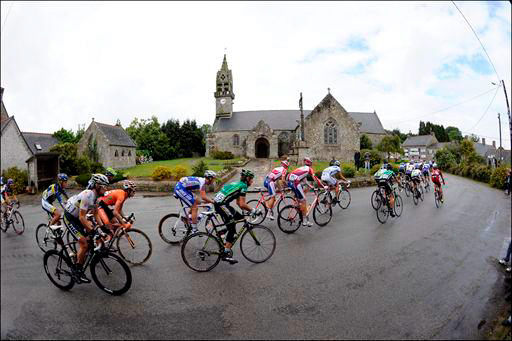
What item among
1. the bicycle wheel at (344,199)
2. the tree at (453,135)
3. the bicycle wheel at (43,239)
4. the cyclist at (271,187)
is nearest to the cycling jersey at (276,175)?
the cyclist at (271,187)

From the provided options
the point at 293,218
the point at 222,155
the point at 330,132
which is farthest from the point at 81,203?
the point at 222,155

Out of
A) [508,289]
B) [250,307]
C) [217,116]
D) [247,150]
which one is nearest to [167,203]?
[250,307]

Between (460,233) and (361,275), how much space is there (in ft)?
17.4

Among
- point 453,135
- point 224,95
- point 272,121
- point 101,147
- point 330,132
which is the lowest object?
point 101,147

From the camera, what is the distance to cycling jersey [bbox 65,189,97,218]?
5129mm

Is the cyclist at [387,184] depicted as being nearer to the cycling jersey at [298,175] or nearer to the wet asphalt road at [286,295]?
the wet asphalt road at [286,295]

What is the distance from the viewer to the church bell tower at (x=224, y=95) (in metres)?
58.0

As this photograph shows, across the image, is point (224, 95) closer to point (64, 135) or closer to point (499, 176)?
point (499, 176)

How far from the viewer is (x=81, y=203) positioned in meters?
5.12

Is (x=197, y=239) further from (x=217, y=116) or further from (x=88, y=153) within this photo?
(x=217, y=116)

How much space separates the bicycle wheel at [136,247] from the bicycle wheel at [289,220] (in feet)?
13.2

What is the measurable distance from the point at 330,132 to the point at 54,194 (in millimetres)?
37049

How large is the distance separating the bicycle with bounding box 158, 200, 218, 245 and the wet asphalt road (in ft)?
1.11

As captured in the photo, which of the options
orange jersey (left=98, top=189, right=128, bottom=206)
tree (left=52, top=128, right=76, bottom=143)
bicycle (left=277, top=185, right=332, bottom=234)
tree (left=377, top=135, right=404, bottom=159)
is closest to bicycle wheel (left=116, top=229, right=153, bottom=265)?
orange jersey (left=98, top=189, right=128, bottom=206)
